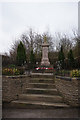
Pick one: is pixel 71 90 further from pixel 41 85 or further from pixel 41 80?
pixel 41 80

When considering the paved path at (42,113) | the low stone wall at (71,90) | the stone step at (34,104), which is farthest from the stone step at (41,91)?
the paved path at (42,113)

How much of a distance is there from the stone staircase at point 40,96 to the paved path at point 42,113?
257 millimetres

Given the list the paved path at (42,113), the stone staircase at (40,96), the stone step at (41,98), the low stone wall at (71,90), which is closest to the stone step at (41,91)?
the stone staircase at (40,96)

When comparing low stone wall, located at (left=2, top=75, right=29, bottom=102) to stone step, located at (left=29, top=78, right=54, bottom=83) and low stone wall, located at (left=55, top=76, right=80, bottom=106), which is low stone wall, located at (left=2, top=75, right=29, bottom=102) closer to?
stone step, located at (left=29, top=78, right=54, bottom=83)

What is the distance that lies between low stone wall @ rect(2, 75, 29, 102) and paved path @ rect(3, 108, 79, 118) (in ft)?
2.86

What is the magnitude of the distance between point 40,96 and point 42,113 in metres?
0.99

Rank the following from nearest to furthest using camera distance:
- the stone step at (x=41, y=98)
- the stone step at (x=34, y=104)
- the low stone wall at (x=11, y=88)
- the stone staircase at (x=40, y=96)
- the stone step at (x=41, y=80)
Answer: the stone step at (x=34, y=104) → the stone staircase at (x=40, y=96) → the stone step at (x=41, y=98) → the low stone wall at (x=11, y=88) → the stone step at (x=41, y=80)

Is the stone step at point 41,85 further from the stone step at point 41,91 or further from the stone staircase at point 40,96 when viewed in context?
the stone step at point 41,91

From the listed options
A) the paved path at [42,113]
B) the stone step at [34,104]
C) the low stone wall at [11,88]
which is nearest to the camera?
the paved path at [42,113]

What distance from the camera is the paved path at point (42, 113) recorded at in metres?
3.62

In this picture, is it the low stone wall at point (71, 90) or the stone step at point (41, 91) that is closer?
the low stone wall at point (71, 90)

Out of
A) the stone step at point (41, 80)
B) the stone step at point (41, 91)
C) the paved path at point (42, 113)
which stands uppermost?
the stone step at point (41, 80)

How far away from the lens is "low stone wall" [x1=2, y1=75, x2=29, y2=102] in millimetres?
4922

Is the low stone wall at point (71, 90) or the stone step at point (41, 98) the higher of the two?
the low stone wall at point (71, 90)
